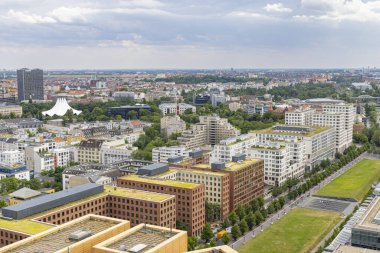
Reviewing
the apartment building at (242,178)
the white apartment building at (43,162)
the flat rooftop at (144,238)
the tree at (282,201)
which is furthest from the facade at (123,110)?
the flat rooftop at (144,238)

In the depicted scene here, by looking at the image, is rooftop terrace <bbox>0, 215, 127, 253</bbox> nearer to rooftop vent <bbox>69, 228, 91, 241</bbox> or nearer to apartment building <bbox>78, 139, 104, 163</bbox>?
rooftop vent <bbox>69, 228, 91, 241</bbox>

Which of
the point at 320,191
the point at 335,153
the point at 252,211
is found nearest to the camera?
the point at 252,211

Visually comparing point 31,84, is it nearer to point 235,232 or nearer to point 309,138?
point 309,138

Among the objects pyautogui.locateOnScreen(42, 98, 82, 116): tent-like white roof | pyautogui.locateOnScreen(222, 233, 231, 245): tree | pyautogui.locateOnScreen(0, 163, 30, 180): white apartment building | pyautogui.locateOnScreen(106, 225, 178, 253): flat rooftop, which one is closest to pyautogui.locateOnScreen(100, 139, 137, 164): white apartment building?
pyautogui.locateOnScreen(0, 163, 30, 180): white apartment building

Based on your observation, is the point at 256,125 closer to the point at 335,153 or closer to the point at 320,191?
the point at 335,153

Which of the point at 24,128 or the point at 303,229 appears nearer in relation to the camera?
the point at 303,229

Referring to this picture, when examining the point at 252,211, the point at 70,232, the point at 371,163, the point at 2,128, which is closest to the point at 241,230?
the point at 252,211

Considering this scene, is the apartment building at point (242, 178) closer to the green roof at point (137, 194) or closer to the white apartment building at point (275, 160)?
the white apartment building at point (275, 160)
